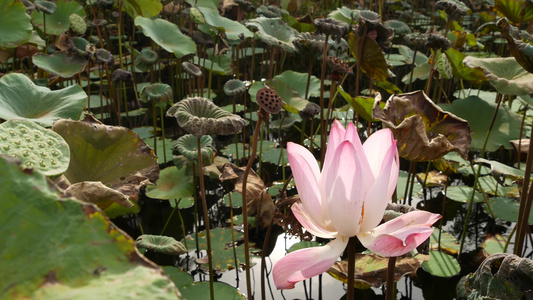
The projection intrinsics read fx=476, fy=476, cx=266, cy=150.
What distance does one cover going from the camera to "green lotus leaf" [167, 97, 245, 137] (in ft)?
3.88

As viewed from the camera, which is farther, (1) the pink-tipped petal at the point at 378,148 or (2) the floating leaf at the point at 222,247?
(2) the floating leaf at the point at 222,247

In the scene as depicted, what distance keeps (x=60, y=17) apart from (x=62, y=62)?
4.03ft

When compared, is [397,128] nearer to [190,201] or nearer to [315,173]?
[315,173]

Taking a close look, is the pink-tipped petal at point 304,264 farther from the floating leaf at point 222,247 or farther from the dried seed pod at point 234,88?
the dried seed pod at point 234,88

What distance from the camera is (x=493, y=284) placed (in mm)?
828

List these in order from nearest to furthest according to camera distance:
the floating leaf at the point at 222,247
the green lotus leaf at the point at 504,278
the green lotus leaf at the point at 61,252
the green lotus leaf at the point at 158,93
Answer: the green lotus leaf at the point at 61,252
the green lotus leaf at the point at 504,278
the floating leaf at the point at 222,247
the green lotus leaf at the point at 158,93

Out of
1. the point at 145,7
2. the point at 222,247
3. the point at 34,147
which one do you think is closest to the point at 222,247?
the point at 222,247

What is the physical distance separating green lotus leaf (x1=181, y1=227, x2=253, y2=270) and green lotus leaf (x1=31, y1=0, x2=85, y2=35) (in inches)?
96.2

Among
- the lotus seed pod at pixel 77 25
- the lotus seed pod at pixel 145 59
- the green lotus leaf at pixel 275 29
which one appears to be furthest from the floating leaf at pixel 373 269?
the lotus seed pod at pixel 77 25

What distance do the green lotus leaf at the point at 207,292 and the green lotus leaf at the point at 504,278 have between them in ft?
2.70

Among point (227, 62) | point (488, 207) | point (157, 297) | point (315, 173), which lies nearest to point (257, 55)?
point (227, 62)

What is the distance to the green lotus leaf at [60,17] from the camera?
3625 mm

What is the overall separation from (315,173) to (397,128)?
24.3 inches

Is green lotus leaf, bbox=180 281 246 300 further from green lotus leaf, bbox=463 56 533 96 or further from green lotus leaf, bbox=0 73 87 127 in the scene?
green lotus leaf, bbox=463 56 533 96
